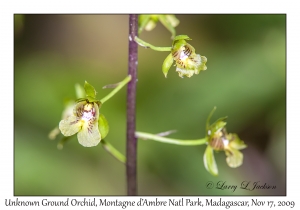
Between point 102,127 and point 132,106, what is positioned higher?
point 132,106

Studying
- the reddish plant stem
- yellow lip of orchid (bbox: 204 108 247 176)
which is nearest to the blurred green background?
yellow lip of orchid (bbox: 204 108 247 176)

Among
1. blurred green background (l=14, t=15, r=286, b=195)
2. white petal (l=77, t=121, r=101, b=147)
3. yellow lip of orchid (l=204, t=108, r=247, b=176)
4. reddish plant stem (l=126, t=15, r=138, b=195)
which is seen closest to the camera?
white petal (l=77, t=121, r=101, b=147)

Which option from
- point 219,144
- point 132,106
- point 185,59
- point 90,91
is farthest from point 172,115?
point 90,91

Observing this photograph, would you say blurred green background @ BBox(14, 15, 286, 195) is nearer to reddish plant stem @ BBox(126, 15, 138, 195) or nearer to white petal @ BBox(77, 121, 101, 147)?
reddish plant stem @ BBox(126, 15, 138, 195)

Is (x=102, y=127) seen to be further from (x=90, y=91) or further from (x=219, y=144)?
(x=219, y=144)

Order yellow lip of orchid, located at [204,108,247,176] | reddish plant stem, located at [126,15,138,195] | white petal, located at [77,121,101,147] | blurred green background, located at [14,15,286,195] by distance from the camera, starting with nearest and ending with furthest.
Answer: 1. white petal, located at [77,121,101,147]
2. reddish plant stem, located at [126,15,138,195]
3. yellow lip of orchid, located at [204,108,247,176]
4. blurred green background, located at [14,15,286,195]
